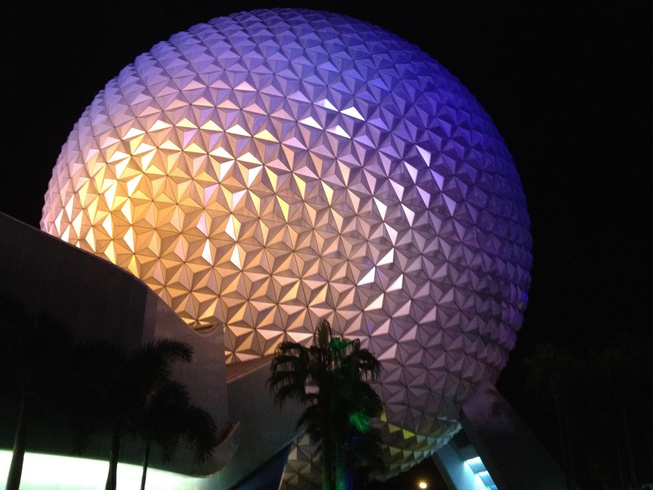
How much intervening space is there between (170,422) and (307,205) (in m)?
10.0

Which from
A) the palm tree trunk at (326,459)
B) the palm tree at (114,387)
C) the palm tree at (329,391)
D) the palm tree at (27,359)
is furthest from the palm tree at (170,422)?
the palm tree trunk at (326,459)

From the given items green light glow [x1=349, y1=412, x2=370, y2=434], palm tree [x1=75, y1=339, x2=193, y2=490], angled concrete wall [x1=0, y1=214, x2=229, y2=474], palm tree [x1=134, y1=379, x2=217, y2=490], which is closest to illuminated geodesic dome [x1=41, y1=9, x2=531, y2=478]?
angled concrete wall [x1=0, y1=214, x2=229, y2=474]

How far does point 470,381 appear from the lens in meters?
23.4

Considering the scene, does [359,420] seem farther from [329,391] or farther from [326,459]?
[326,459]

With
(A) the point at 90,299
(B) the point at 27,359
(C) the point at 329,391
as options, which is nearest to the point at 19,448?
(B) the point at 27,359

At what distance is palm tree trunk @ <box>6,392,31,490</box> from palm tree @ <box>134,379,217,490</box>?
8.43 feet

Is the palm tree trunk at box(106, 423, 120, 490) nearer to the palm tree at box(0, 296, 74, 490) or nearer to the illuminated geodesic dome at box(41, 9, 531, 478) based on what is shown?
the palm tree at box(0, 296, 74, 490)

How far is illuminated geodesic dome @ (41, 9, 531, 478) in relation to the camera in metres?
20.2

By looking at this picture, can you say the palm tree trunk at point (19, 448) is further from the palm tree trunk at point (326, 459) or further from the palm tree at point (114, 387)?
the palm tree trunk at point (326, 459)

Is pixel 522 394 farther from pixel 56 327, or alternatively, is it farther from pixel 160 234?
pixel 56 327

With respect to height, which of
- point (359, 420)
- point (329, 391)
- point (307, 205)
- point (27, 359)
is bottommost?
point (27, 359)

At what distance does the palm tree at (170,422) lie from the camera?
12242 mm

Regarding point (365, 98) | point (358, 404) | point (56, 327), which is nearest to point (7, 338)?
point (56, 327)

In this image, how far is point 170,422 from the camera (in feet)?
40.3
